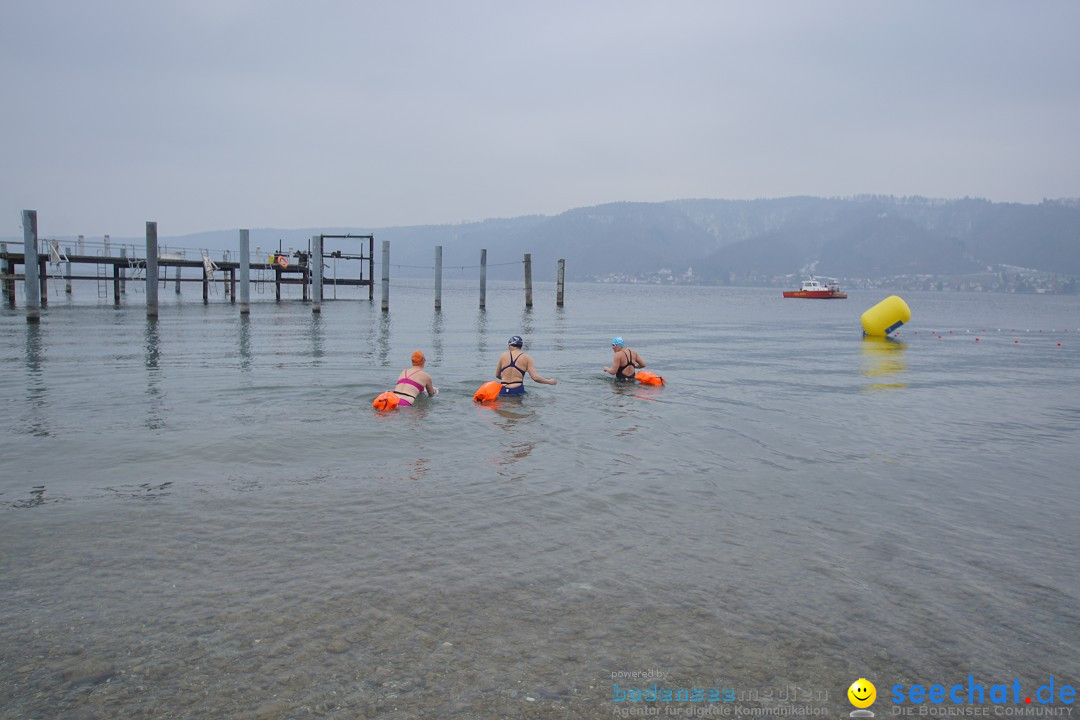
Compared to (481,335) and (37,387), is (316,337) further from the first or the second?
(37,387)

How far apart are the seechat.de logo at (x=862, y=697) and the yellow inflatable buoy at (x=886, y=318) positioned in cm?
3604

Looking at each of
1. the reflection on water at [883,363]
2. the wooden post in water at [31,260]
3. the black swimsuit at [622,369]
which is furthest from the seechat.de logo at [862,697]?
the wooden post in water at [31,260]

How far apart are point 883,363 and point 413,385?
18.5m

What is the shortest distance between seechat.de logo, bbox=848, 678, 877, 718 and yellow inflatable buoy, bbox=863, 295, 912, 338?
118 ft

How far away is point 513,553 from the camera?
659 cm

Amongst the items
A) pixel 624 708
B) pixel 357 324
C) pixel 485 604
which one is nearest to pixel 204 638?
pixel 485 604

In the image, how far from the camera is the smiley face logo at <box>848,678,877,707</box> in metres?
4.37

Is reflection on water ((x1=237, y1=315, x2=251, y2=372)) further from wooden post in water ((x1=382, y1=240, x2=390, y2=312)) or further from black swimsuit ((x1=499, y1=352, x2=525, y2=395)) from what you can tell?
wooden post in water ((x1=382, y1=240, x2=390, y2=312))

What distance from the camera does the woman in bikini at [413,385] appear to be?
14.0 meters

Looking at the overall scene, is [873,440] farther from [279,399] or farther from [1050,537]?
[279,399]

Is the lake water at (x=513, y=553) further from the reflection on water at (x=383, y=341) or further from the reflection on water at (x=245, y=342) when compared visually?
the reflection on water at (x=383, y=341)

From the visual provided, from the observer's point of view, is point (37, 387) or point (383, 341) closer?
point (37, 387)

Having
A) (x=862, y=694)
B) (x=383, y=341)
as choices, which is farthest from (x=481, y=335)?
(x=862, y=694)

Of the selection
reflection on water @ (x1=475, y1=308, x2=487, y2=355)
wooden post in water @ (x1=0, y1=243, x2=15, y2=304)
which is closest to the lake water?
reflection on water @ (x1=475, y1=308, x2=487, y2=355)
